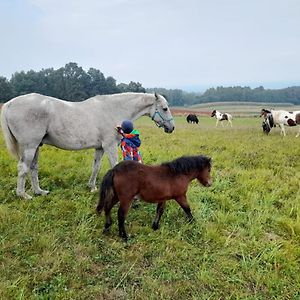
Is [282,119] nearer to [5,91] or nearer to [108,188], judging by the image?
[108,188]

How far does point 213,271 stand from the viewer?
11.3 feet

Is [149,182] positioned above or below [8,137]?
below

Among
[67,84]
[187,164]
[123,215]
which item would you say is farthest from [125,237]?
[67,84]

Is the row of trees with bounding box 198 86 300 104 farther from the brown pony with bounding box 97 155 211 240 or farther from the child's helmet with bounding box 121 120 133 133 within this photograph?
the brown pony with bounding box 97 155 211 240

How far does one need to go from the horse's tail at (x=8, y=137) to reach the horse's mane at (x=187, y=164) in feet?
9.31

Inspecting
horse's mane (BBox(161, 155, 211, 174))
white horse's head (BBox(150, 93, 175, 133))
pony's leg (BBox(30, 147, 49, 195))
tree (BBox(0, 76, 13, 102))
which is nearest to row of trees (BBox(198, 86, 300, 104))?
tree (BBox(0, 76, 13, 102))

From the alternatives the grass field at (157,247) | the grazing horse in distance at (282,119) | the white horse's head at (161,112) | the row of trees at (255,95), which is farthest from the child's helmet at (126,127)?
the row of trees at (255,95)

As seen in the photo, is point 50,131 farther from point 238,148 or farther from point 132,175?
point 238,148

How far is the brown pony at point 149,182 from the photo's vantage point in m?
4.00

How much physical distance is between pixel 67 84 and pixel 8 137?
167 ft

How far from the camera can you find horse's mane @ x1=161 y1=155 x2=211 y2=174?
4.32 metres

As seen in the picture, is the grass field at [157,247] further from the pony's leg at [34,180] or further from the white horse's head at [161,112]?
the white horse's head at [161,112]

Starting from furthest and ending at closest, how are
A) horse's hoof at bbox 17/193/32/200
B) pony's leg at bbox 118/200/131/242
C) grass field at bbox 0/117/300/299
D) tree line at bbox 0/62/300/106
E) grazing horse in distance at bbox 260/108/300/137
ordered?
tree line at bbox 0/62/300/106, grazing horse in distance at bbox 260/108/300/137, horse's hoof at bbox 17/193/32/200, pony's leg at bbox 118/200/131/242, grass field at bbox 0/117/300/299

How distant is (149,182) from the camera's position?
409cm
